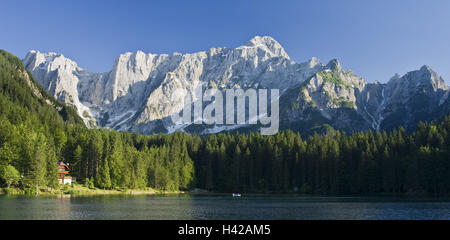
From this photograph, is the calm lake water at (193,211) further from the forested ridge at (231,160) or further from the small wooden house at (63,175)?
the small wooden house at (63,175)

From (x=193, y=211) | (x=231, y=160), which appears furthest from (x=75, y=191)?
(x=231, y=160)

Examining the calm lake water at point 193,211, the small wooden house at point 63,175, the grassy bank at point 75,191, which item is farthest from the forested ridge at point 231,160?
the calm lake water at point 193,211

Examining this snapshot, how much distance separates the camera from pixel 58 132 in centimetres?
14200

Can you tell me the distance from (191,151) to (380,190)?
85300 mm

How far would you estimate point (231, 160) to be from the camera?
177 m

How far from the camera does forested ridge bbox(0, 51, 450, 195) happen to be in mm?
114062

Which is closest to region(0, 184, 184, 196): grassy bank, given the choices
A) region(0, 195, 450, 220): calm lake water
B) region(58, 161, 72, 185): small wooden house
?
region(58, 161, 72, 185): small wooden house

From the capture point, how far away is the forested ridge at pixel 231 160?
374ft

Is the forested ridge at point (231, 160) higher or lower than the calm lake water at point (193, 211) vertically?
higher

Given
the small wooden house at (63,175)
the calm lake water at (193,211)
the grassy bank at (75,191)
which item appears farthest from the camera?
the small wooden house at (63,175)

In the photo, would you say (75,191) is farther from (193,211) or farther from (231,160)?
(231,160)

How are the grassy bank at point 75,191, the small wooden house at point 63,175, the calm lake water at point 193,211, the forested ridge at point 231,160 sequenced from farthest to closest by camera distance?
the small wooden house at point 63,175 → the forested ridge at point 231,160 → the grassy bank at point 75,191 → the calm lake water at point 193,211
